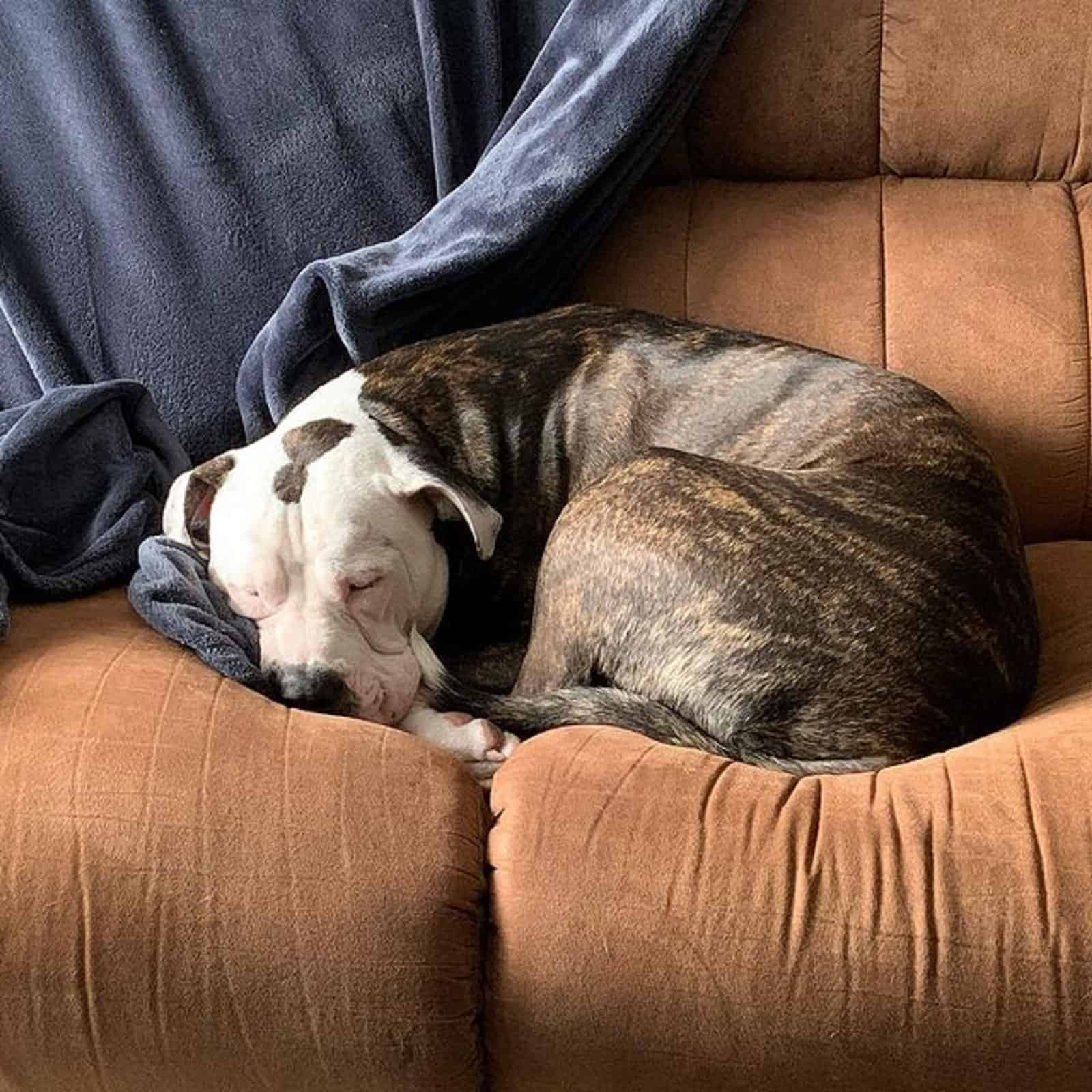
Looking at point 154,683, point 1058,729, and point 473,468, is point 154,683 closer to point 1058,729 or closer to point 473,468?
point 473,468

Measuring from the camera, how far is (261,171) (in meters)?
2.25

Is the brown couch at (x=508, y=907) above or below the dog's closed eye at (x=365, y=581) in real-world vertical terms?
below

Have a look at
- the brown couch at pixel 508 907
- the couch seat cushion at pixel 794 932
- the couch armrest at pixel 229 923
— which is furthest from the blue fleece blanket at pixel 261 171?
the couch seat cushion at pixel 794 932

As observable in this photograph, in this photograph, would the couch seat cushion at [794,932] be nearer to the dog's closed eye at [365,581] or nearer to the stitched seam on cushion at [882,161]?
the dog's closed eye at [365,581]

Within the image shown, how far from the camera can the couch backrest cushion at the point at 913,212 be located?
2.21 m

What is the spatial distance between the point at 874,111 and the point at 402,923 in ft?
4.87

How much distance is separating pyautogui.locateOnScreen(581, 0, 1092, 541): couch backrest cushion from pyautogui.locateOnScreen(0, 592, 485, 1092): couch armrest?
3.68 feet

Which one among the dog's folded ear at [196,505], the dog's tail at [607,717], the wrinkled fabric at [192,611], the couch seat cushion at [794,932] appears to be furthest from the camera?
the dog's folded ear at [196,505]

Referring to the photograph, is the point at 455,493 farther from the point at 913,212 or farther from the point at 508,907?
the point at 913,212

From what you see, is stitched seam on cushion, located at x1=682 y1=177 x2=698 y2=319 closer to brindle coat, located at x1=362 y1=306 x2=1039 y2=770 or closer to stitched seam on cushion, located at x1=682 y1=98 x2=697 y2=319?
stitched seam on cushion, located at x1=682 y1=98 x2=697 y2=319

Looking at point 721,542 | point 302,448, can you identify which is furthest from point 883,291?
point 302,448

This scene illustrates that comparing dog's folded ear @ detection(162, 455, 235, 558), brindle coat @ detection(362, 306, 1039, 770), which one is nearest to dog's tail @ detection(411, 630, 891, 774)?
brindle coat @ detection(362, 306, 1039, 770)

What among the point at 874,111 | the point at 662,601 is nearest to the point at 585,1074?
the point at 662,601

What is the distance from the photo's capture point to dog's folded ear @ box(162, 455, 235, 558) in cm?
193
